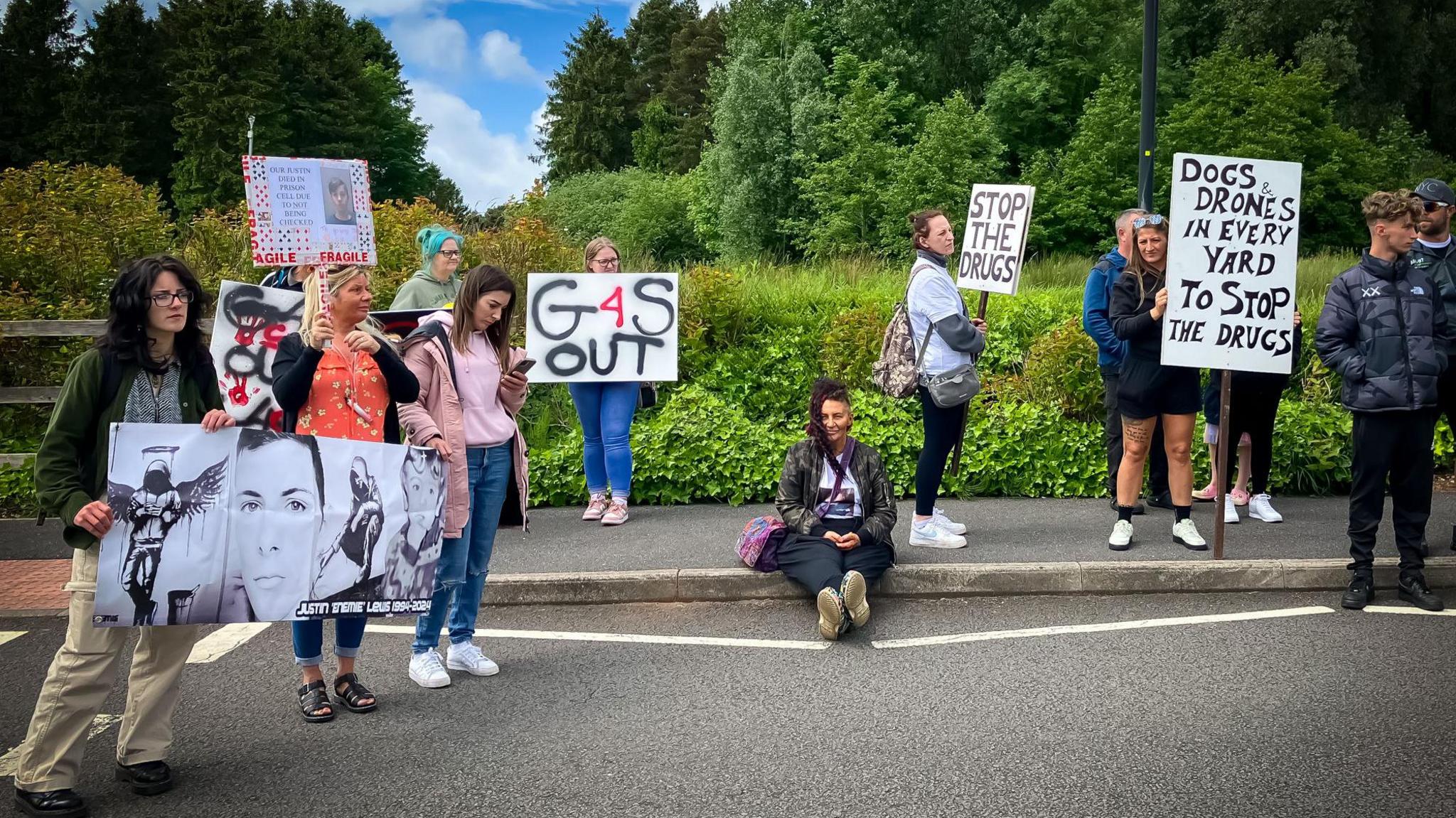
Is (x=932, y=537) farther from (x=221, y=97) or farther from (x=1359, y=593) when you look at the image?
(x=221, y=97)

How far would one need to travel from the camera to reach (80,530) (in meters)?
4.30

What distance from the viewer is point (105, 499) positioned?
171 inches

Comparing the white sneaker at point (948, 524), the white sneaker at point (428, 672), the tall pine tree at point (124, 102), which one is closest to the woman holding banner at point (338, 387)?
the white sneaker at point (428, 672)

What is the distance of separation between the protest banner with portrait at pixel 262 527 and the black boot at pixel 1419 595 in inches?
207

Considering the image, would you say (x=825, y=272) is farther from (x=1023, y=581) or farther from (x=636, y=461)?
(x=1023, y=581)

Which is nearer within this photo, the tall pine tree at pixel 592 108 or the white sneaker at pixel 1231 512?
the white sneaker at pixel 1231 512

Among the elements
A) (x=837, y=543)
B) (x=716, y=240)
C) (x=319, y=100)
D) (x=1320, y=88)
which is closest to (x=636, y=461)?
(x=837, y=543)

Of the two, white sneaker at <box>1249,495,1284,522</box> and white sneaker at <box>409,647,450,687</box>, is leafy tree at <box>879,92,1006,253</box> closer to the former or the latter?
white sneaker at <box>1249,495,1284,522</box>

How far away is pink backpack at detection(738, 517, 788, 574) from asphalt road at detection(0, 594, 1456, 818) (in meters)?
0.48

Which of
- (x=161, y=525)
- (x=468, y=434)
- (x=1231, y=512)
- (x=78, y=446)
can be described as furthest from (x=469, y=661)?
(x=1231, y=512)

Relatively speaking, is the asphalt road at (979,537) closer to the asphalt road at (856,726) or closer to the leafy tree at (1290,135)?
the asphalt road at (856,726)

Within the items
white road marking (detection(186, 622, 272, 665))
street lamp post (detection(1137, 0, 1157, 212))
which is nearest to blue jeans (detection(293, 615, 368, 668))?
white road marking (detection(186, 622, 272, 665))

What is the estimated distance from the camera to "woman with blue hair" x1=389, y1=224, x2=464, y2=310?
818 centimetres

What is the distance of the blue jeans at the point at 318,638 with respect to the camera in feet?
17.2
